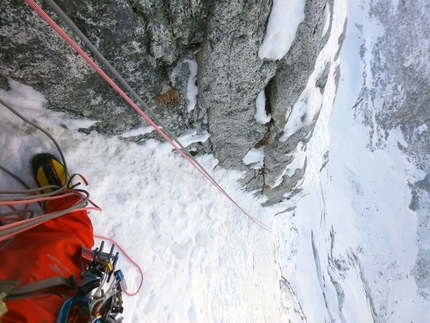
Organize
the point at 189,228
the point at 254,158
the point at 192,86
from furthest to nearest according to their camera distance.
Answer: the point at 254,158 < the point at 189,228 < the point at 192,86

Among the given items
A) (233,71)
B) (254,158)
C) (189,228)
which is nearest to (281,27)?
(233,71)

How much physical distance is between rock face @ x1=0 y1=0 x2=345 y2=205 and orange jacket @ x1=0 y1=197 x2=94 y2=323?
78cm

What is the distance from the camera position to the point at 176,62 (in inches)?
74.6

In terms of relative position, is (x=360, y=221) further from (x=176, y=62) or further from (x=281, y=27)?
(x=176, y=62)

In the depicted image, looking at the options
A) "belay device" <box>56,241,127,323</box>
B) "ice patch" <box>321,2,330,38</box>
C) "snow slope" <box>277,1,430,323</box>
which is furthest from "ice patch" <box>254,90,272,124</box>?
"snow slope" <box>277,1,430,323</box>

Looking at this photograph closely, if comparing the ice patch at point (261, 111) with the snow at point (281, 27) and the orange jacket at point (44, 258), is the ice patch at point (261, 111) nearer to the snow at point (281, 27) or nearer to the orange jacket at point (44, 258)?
the snow at point (281, 27)

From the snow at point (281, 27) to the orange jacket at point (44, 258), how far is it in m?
1.70

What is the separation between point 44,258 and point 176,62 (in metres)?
1.43

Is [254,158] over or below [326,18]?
below

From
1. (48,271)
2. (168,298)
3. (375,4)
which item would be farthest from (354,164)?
(48,271)

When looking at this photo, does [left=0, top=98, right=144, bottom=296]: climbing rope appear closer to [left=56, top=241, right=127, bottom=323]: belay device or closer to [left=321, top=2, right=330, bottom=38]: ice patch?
[left=56, top=241, right=127, bottom=323]: belay device

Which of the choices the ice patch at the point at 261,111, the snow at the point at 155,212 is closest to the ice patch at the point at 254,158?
the snow at the point at 155,212

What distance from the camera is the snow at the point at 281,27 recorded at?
1.75 meters

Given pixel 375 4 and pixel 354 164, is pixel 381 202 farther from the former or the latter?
pixel 375 4
